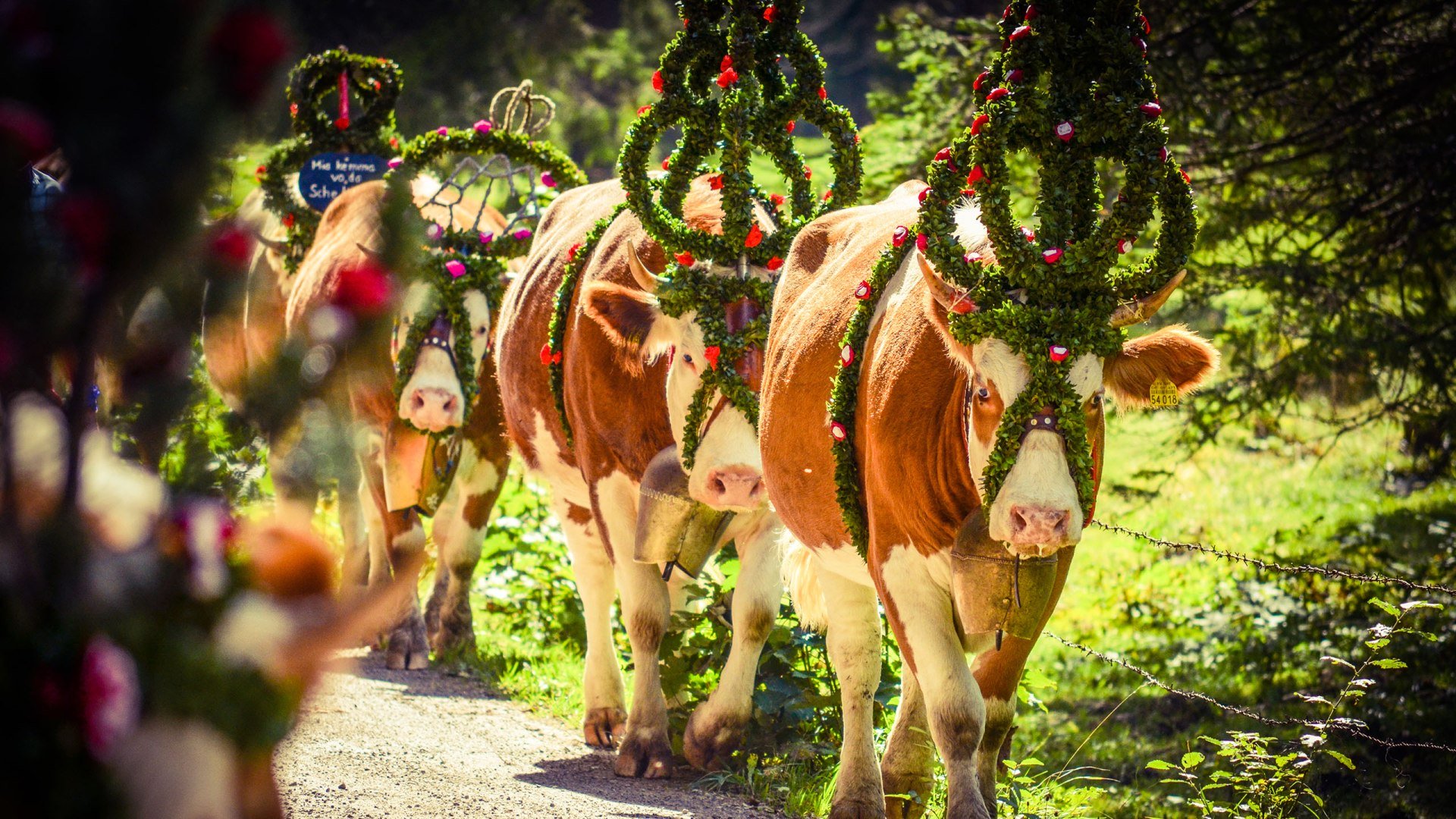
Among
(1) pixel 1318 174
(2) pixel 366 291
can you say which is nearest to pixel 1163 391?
(2) pixel 366 291

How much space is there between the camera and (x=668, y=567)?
550 cm

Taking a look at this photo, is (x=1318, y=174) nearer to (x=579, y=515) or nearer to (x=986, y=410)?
(x=579, y=515)

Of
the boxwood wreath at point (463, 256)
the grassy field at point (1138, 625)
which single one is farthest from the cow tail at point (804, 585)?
the boxwood wreath at point (463, 256)

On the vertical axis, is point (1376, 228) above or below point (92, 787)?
above

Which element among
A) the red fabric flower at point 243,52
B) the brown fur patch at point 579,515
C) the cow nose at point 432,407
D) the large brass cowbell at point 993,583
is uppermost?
the cow nose at point 432,407

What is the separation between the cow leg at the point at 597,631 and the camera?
605 cm

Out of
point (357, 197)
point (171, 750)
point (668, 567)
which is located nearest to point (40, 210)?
point (171, 750)

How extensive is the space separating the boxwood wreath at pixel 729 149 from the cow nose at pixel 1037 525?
172cm

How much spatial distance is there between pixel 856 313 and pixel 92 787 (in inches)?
125

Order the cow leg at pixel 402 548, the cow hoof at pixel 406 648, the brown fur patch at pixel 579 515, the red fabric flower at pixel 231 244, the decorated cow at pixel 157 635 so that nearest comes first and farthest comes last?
the decorated cow at pixel 157 635
the red fabric flower at pixel 231 244
the brown fur patch at pixel 579 515
the cow leg at pixel 402 548
the cow hoof at pixel 406 648

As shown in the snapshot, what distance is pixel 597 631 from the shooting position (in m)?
6.17

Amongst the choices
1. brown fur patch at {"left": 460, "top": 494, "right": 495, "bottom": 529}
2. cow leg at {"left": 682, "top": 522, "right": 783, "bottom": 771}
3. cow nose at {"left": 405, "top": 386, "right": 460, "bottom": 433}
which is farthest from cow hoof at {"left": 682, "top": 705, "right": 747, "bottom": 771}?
brown fur patch at {"left": 460, "top": 494, "right": 495, "bottom": 529}

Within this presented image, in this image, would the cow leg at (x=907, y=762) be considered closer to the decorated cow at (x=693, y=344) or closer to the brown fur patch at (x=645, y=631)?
the decorated cow at (x=693, y=344)

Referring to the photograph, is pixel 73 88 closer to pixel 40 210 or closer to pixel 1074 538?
pixel 40 210
